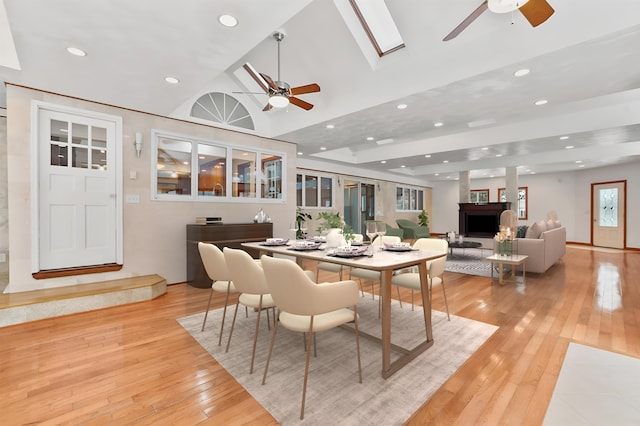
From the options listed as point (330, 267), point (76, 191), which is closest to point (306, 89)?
point (330, 267)

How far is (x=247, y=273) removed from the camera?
2.23 metres

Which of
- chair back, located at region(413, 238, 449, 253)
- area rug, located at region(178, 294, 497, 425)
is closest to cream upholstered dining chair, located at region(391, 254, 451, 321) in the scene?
chair back, located at region(413, 238, 449, 253)

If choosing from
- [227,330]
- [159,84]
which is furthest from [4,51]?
[227,330]

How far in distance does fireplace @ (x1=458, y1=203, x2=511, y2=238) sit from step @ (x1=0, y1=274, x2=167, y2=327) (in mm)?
9417

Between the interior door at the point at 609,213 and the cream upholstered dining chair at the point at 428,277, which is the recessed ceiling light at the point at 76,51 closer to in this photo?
the cream upholstered dining chair at the point at 428,277

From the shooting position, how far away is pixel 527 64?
2.99m

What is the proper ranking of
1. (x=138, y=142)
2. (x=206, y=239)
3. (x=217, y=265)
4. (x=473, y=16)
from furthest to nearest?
(x=206, y=239)
(x=138, y=142)
(x=217, y=265)
(x=473, y=16)

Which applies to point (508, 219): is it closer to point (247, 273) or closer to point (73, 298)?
point (247, 273)

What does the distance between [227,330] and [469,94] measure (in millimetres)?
3997

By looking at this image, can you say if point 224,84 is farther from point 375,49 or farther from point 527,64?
point 527,64

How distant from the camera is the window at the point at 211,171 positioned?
180 inches

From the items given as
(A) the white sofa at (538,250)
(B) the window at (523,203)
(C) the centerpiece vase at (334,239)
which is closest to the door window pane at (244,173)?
(C) the centerpiece vase at (334,239)

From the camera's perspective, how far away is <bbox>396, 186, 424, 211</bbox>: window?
12.2 metres

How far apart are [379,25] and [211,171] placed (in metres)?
3.41
